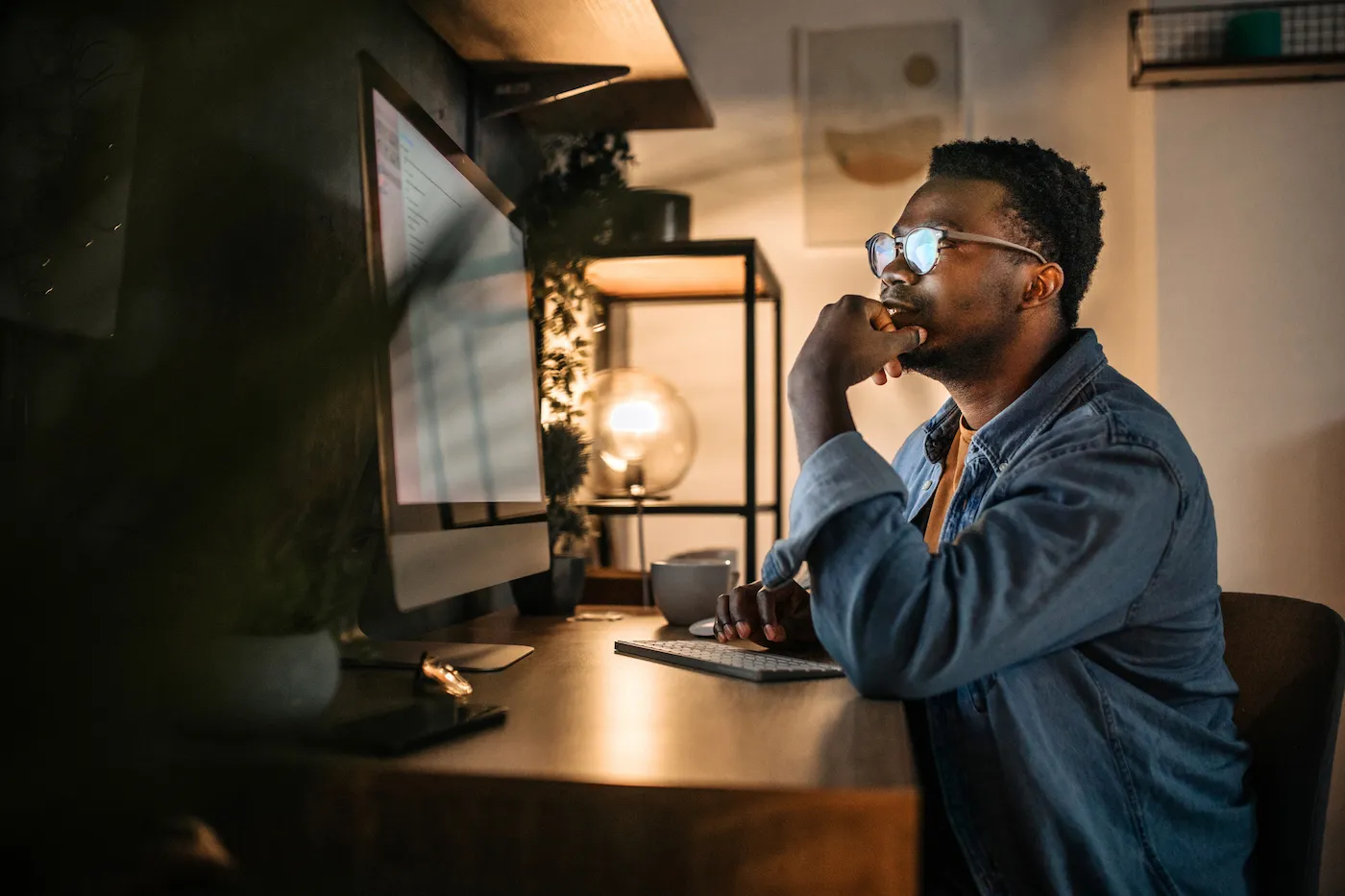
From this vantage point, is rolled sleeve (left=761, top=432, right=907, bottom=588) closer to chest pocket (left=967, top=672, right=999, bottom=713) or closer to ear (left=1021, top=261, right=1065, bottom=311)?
chest pocket (left=967, top=672, right=999, bottom=713)

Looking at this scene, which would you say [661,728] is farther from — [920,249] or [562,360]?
[562,360]

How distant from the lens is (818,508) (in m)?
0.87

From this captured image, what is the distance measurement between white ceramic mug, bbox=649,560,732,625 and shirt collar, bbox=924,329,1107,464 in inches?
16.3

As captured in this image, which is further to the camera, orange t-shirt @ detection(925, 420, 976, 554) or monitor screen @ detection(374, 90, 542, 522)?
orange t-shirt @ detection(925, 420, 976, 554)

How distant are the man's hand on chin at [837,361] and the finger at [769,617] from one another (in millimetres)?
211

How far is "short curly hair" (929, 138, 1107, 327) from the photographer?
48.0 inches

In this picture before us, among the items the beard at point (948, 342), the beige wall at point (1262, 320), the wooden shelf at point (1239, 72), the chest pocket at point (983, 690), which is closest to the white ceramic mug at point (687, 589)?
the beard at point (948, 342)

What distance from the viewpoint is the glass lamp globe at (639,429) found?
1.99 m

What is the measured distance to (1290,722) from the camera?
3.22 feet

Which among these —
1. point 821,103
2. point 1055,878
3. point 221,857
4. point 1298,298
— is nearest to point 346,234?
point 1055,878

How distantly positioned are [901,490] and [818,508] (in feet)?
0.25

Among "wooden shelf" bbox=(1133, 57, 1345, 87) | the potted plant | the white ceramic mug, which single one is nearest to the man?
the white ceramic mug

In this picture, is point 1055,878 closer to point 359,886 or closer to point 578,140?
point 359,886

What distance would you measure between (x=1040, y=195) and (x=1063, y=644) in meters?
0.61
